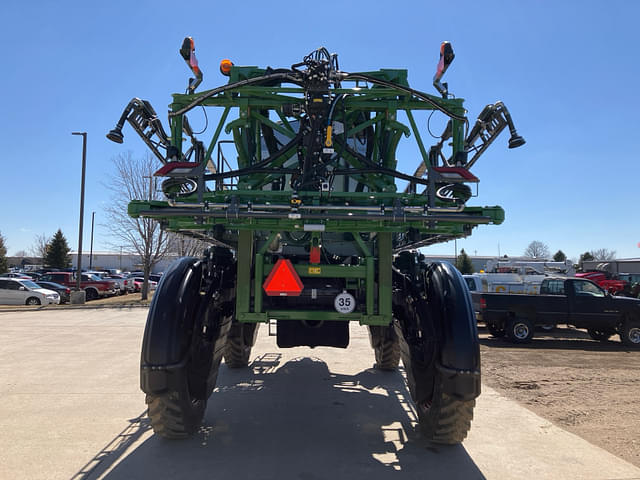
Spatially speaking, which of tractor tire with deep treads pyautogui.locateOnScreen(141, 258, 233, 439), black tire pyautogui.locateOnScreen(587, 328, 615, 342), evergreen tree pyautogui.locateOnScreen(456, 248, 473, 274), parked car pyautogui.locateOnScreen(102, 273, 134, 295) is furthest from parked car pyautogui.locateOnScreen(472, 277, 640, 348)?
evergreen tree pyautogui.locateOnScreen(456, 248, 473, 274)

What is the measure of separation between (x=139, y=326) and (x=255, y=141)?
1011 cm

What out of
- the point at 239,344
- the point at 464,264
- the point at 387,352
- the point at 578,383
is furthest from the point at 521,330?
the point at 464,264

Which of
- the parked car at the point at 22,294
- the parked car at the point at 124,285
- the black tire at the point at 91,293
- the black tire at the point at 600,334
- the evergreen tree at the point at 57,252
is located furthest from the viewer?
the evergreen tree at the point at 57,252

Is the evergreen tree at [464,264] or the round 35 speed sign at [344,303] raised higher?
the evergreen tree at [464,264]

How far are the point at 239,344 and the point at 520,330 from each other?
8.11 meters

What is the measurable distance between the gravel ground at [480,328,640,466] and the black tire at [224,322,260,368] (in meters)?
3.76

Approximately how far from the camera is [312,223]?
3721mm

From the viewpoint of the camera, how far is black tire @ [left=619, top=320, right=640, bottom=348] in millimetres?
11750

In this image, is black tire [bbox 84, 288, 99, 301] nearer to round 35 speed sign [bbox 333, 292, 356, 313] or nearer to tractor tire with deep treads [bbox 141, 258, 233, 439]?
tractor tire with deep treads [bbox 141, 258, 233, 439]

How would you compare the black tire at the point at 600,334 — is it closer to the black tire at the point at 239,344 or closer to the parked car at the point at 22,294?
the black tire at the point at 239,344

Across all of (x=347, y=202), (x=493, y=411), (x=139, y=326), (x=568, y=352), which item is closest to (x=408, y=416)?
(x=493, y=411)

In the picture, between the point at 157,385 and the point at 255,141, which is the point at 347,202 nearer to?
the point at 255,141

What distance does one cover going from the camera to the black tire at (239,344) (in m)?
6.21

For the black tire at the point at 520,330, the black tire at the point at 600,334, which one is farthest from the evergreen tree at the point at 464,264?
the black tire at the point at 520,330
